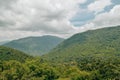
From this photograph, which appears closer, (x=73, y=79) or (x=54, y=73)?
(x=73, y=79)

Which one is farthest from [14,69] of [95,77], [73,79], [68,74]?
[95,77]

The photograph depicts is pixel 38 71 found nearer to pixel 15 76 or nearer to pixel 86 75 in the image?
pixel 15 76

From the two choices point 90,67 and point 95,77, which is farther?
point 90,67

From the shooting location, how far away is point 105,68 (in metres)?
149

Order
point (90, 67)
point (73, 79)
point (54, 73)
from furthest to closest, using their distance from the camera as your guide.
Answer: point (54, 73) < point (90, 67) < point (73, 79)

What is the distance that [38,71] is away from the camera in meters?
189

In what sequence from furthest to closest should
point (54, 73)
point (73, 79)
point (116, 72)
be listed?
1. point (54, 73)
2. point (73, 79)
3. point (116, 72)

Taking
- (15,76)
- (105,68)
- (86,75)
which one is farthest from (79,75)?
(15,76)

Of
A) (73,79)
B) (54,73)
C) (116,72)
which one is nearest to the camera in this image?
(116,72)

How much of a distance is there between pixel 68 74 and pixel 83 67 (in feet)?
65.1

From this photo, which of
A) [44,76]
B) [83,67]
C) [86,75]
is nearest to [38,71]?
[44,76]

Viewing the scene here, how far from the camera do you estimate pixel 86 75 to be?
14900 cm

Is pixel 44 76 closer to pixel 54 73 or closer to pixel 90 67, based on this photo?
pixel 54 73

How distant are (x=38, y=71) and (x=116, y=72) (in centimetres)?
7089
